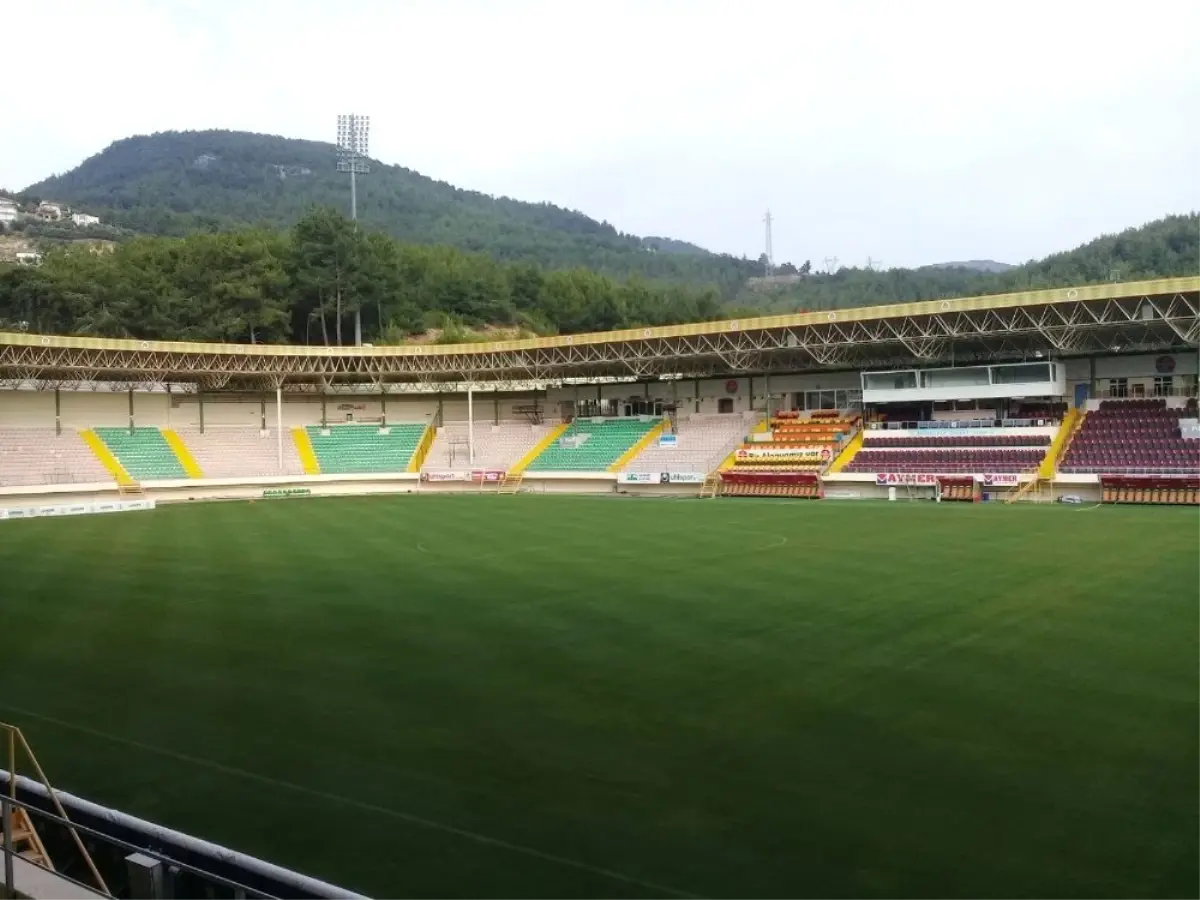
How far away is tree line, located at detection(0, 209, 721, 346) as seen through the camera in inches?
2424

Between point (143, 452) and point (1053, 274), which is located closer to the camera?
point (143, 452)

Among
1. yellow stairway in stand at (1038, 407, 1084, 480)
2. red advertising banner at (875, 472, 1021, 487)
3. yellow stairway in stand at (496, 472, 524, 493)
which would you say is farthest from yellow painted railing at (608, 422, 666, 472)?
yellow stairway in stand at (1038, 407, 1084, 480)

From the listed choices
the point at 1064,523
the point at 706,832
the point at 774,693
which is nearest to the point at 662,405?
the point at 1064,523

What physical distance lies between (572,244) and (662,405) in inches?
4436

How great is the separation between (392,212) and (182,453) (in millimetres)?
123496

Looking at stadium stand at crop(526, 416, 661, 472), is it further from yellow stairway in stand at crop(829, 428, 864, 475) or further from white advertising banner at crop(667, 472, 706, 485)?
yellow stairway in stand at crop(829, 428, 864, 475)

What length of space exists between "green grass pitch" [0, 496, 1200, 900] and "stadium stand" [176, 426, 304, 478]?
25.2 m

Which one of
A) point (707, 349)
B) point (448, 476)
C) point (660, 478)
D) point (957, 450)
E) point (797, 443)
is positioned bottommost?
point (448, 476)

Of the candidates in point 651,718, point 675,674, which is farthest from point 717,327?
point 651,718

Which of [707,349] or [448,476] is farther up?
[707,349]

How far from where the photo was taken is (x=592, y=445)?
43375 mm

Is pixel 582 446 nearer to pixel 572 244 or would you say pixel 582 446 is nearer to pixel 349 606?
pixel 349 606

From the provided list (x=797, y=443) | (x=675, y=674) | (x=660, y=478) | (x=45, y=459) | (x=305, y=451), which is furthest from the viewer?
(x=305, y=451)

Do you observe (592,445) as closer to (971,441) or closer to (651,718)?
(971,441)
